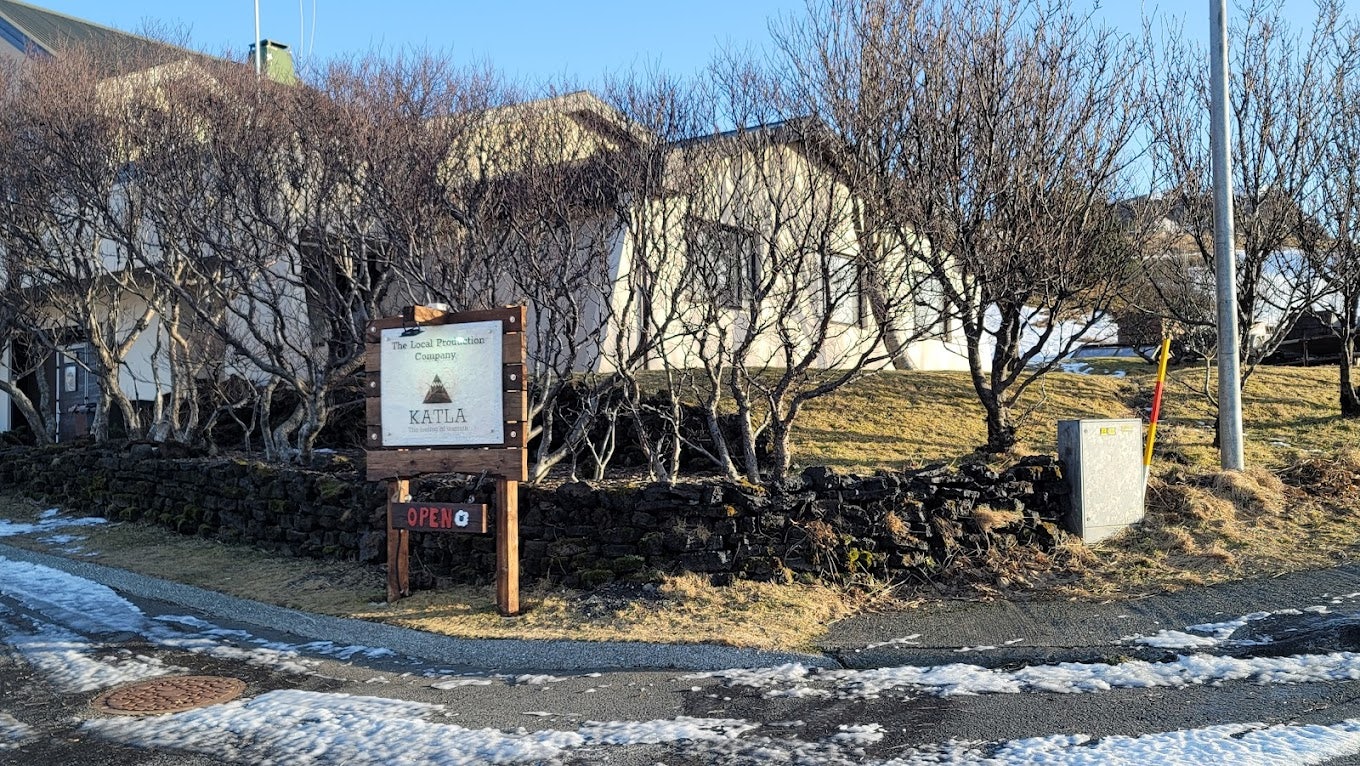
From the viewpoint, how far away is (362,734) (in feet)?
16.9

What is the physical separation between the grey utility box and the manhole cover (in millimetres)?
6504

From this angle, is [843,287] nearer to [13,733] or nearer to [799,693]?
[799,693]

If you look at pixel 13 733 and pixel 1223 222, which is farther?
pixel 1223 222

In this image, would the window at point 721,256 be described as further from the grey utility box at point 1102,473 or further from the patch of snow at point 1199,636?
the patch of snow at point 1199,636

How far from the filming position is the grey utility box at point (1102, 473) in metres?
8.69

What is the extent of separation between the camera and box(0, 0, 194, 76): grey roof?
13422 millimetres

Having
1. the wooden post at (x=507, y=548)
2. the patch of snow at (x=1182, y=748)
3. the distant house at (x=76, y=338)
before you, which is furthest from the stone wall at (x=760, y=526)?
the distant house at (x=76, y=338)

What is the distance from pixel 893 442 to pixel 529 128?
525 cm

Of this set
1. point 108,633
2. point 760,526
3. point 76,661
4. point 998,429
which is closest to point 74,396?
point 108,633

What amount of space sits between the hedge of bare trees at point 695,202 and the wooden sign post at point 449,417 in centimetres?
129

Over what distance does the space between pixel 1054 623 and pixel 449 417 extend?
14.9 ft

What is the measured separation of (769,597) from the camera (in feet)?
24.5

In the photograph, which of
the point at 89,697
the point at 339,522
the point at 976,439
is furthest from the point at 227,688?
the point at 976,439

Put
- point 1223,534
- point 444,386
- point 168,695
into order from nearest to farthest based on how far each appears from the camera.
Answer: point 168,695 → point 444,386 → point 1223,534
